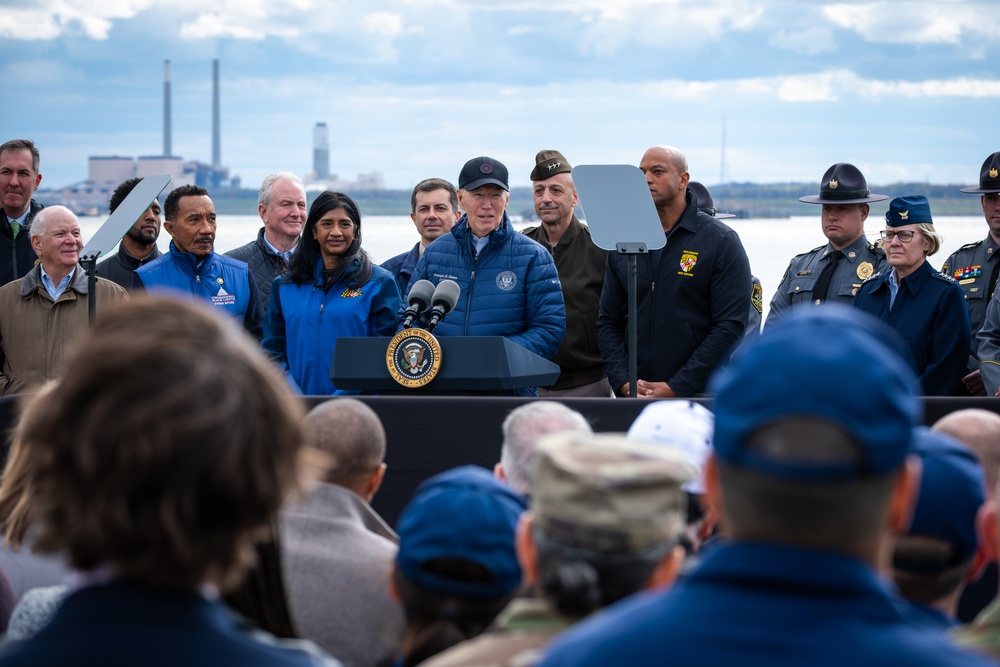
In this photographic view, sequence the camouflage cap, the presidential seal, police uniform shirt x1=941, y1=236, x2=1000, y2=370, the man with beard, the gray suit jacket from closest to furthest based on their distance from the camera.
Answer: the camouflage cap, the gray suit jacket, the presidential seal, police uniform shirt x1=941, y1=236, x2=1000, y2=370, the man with beard

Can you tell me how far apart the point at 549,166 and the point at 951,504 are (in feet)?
15.1

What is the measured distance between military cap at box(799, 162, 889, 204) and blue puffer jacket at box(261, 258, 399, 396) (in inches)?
107

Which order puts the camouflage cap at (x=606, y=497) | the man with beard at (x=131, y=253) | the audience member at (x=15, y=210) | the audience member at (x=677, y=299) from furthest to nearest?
1. the man with beard at (x=131, y=253)
2. the audience member at (x=15, y=210)
3. the audience member at (x=677, y=299)
4. the camouflage cap at (x=606, y=497)

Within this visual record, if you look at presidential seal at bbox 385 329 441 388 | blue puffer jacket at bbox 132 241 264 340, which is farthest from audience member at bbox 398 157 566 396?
blue puffer jacket at bbox 132 241 264 340

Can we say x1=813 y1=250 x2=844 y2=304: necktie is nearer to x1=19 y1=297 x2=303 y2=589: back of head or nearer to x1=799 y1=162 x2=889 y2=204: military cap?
x1=799 y1=162 x2=889 y2=204: military cap

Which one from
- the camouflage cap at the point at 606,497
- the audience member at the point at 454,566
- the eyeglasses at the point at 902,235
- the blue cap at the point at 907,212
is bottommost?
the audience member at the point at 454,566

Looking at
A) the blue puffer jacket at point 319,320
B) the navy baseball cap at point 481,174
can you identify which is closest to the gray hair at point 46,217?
the blue puffer jacket at point 319,320

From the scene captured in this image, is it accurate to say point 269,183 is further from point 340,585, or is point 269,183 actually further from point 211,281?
point 340,585

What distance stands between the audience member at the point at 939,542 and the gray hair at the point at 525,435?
2.90 feet

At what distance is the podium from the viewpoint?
13.7 ft

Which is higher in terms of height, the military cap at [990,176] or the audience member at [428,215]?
the military cap at [990,176]

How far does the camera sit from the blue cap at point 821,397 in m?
1.10

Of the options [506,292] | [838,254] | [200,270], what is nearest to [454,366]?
[506,292]

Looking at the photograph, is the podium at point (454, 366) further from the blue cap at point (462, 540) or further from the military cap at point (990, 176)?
the military cap at point (990, 176)
